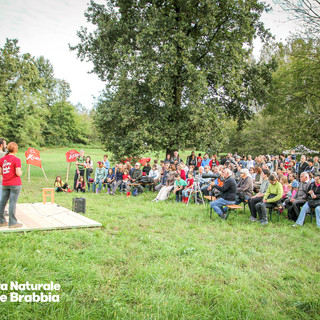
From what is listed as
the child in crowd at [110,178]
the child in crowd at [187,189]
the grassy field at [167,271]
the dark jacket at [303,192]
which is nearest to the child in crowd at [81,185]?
the child in crowd at [110,178]

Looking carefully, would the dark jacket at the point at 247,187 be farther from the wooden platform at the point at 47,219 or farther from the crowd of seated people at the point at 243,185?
the wooden platform at the point at 47,219

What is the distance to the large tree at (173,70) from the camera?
1388cm

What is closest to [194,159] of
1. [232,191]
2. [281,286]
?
[232,191]

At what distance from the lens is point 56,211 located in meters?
7.93

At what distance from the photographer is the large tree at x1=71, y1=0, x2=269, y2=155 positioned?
13.9 m

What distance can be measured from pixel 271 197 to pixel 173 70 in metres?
8.40

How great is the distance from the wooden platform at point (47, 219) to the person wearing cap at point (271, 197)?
14.7 ft

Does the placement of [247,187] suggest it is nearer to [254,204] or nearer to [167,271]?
[254,204]

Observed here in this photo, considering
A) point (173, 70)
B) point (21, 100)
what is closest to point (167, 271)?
point (173, 70)

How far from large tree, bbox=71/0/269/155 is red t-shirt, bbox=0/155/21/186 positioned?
28.2 ft

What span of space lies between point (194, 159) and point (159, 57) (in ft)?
18.8

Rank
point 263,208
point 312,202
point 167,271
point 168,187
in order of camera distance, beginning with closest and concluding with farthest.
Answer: point 167,271, point 312,202, point 263,208, point 168,187

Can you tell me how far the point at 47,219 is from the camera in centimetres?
688

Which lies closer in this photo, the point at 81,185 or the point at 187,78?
the point at 81,185
